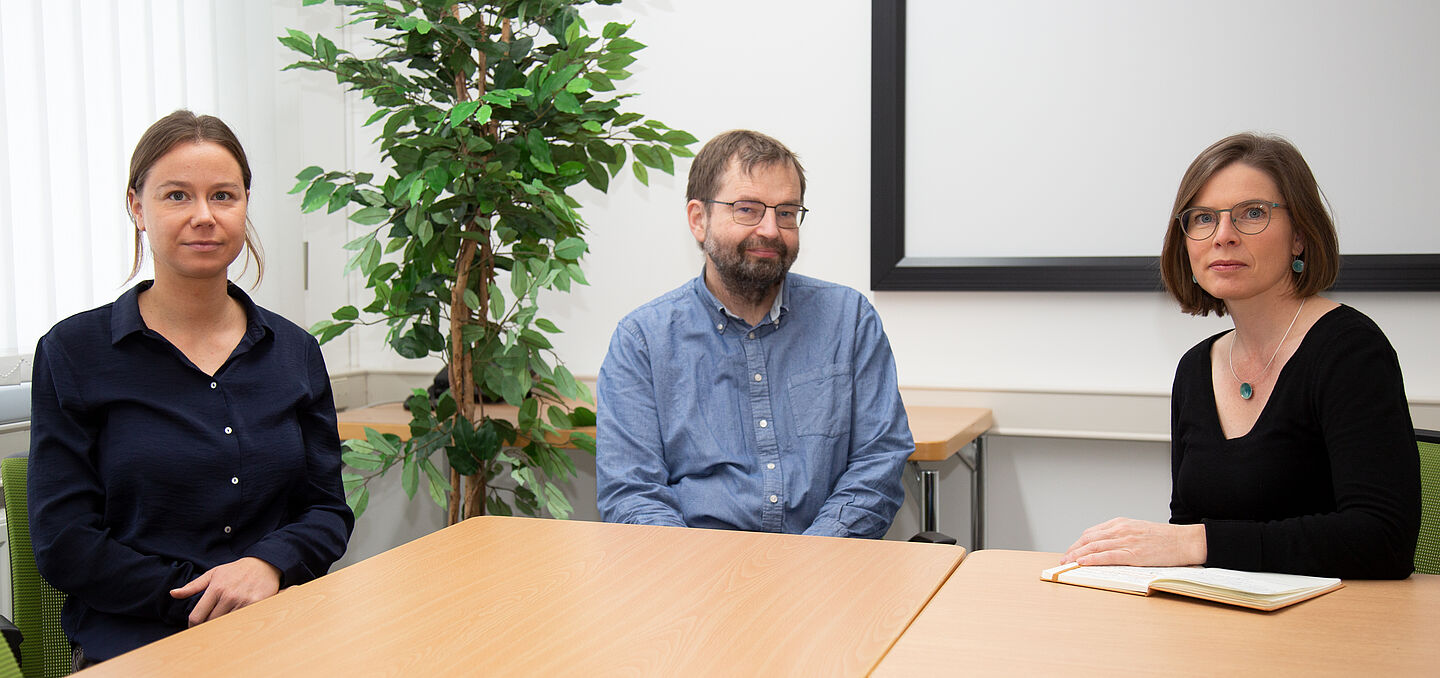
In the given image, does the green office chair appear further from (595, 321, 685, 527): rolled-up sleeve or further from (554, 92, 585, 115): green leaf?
(554, 92, 585, 115): green leaf

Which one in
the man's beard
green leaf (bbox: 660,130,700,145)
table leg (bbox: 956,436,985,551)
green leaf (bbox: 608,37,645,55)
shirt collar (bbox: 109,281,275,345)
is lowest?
table leg (bbox: 956,436,985,551)

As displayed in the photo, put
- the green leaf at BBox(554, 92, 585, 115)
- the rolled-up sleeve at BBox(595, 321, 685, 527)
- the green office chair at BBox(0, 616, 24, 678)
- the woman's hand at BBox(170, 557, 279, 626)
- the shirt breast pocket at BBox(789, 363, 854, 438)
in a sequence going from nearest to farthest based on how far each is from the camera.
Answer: the green office chair at BBox(0, 616, 24, 678) → the woman's hand at BBox(170, 557, 279, 626) → the rolled-up sleeve at BBox(595, 321, 685, 527) → the shirt breast pocket at BBox(789, 363, 854, 438) → the green leaf at BBox(554, 92, 585, 115)

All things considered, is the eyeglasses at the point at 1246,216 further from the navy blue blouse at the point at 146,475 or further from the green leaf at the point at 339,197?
the green leaf at the point at 339,197

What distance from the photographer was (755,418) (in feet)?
6.80

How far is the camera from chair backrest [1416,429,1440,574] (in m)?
1.55

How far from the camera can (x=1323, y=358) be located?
4.75 ft

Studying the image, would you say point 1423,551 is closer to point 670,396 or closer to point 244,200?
point 670,396

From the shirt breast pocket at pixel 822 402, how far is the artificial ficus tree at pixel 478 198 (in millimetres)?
647

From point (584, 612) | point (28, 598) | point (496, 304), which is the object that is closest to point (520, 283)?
point (496, 304)

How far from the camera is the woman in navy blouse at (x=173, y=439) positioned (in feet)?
5.16

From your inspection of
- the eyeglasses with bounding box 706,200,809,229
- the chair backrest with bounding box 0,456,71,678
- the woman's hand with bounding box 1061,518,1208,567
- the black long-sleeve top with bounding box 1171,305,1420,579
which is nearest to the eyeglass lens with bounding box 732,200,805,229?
the eyeglasses with bounding box 706,200,809,229

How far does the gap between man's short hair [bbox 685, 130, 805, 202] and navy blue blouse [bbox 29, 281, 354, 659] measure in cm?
89

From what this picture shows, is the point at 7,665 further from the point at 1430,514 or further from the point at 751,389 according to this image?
the point at 1430,514

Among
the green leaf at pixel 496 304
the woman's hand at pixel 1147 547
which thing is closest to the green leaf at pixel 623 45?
the green leaf at pixel 496 304
